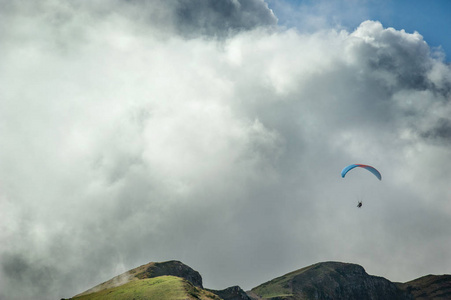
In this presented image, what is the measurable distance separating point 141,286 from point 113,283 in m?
48.4

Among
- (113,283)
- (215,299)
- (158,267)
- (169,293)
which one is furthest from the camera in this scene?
(158,267)

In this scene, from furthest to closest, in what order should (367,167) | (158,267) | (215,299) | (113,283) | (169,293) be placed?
(158,267) < (113,283) < (215,299) < (367,167) < (169,293)

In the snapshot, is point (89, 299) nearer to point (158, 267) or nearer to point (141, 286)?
point (141, 286)

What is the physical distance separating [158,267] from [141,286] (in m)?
66.3

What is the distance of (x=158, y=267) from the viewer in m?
198

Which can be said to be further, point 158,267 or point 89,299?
point 158,267

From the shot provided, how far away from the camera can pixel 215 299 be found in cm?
14362

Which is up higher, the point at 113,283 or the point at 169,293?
the point at 113,283

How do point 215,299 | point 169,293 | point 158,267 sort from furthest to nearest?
point 158,267 < point 215,299 < point 169,293

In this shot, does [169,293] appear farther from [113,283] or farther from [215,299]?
[113,283]

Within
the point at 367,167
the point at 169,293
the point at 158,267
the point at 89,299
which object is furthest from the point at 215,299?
the point at 367,167

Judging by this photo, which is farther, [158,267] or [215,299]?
[158,267]

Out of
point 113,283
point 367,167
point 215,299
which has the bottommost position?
point 215,299

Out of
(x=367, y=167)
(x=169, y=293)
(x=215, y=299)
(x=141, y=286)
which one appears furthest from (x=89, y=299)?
(x=367, y=167)
